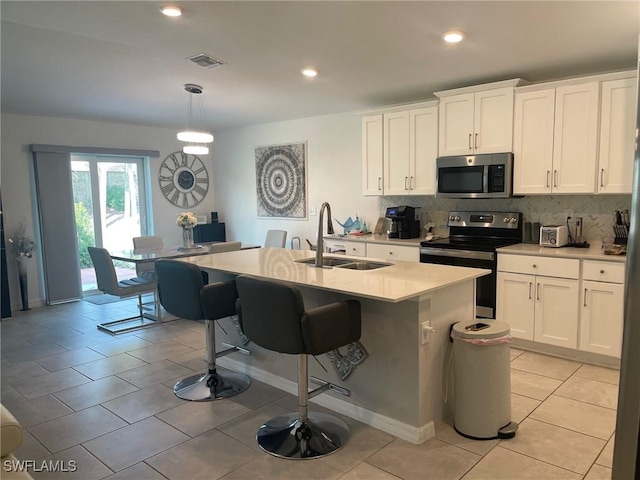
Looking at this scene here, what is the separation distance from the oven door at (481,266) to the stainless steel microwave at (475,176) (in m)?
0.57

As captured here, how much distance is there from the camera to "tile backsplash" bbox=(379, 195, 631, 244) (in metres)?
3.88

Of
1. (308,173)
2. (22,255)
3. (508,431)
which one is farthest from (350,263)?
(22,255)

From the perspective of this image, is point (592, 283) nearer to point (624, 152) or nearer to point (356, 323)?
point (624, 152)

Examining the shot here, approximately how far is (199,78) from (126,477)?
3147mm

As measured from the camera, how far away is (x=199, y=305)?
2930 millimetres

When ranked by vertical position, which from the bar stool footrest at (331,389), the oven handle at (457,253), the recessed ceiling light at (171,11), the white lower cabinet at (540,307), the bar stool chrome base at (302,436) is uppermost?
the recessed ceiling light at (171,11)

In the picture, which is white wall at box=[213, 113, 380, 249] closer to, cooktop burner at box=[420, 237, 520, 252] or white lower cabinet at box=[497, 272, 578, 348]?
cooktop burner at box=[420, 237, 520, 252]

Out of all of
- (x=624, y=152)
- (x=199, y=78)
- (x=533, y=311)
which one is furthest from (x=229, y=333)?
(x=624, y=152)

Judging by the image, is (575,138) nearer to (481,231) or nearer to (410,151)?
(481,231)

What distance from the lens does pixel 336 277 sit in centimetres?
265

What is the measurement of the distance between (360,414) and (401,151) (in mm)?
2981

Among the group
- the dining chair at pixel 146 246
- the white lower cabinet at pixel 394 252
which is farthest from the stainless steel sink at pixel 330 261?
the dining chair at pixel 146 246

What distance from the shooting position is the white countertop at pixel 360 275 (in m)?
2.30

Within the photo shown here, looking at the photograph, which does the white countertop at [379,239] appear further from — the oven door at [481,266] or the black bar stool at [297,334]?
the black bar stool at [297,334]
